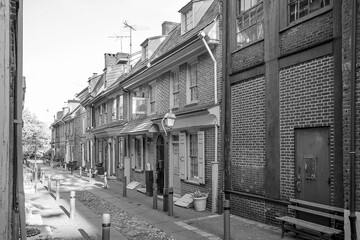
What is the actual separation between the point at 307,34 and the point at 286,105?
5.82ft

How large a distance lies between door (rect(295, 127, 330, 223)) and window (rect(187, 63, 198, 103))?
5.50 meters

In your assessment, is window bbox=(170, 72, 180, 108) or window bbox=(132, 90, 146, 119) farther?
window bbox=(132, 90, 146, 119)

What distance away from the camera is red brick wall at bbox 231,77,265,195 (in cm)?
918

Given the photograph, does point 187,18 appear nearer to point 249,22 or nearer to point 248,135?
point 249,22

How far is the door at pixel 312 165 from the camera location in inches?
280

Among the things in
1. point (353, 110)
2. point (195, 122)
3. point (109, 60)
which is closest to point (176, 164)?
point (195, 122)

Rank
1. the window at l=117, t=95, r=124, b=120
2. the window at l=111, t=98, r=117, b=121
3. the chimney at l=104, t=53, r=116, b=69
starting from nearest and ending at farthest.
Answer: the window at l=117, t=95, r=124, b=120, the window at l=111, t=98, r=117, b=121, the chimney at l=104, t=53, r=116, b=69

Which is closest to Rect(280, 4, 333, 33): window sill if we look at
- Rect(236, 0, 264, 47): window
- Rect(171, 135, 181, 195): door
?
Rect(236, 0, 264, 47): window

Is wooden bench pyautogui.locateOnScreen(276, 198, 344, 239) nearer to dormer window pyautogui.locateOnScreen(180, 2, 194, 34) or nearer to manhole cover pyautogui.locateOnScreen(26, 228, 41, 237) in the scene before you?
manhole cover pyautogui.locateOnScreen(26, 228, 41, 237)

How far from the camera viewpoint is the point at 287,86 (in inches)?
325

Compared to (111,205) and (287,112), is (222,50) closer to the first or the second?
(287,112)

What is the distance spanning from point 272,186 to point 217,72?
4378 mm

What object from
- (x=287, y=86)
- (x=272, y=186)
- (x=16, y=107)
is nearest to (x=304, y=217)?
(x=272, y=186)

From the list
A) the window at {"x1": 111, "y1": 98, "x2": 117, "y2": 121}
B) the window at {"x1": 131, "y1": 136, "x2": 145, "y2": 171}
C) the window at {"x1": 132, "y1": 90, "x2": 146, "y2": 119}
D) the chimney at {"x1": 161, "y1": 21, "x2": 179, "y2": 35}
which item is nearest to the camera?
the window at {"x1": 132, "y1": 90, "x2": 146, "y2": 119}
